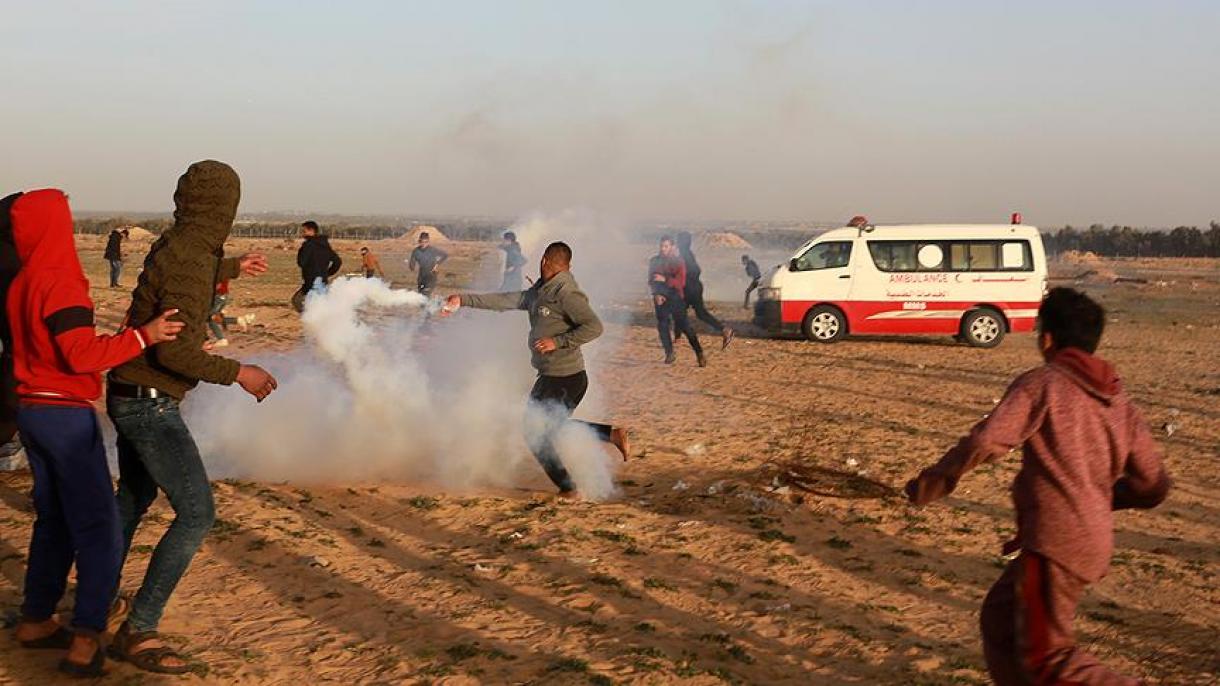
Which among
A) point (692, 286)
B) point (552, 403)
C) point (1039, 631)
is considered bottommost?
point (1039, 631)

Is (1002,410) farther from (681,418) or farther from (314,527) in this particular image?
(681,418)

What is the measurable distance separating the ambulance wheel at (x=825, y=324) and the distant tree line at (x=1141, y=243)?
60133 millimetres

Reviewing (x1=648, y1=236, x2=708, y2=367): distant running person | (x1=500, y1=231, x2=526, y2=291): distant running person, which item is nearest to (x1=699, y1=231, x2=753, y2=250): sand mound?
(x1=500, y1=231, x2=526, y2=291): distant running person

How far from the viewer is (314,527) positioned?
7152mm

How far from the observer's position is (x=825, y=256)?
20.3 meters

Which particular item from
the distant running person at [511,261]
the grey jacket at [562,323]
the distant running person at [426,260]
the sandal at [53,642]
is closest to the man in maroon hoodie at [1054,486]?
the sandal at [53,642]

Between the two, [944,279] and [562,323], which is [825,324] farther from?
[562,323]

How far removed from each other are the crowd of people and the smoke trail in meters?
3.74

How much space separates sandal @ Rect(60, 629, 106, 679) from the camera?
436cm

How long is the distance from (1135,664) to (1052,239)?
9022 cm

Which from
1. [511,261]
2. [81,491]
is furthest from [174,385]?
[511,261]

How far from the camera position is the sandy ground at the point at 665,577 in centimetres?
511

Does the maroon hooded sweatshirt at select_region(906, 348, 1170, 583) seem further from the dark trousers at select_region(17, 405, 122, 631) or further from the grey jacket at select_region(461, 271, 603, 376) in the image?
the grey jacket at select_region(461, 271, 603, 376)

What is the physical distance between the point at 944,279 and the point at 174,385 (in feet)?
57.0
